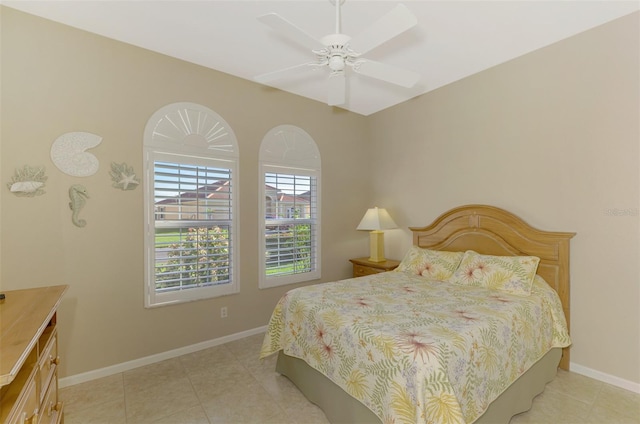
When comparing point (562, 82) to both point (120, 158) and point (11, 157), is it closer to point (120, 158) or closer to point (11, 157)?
point (120, 158)

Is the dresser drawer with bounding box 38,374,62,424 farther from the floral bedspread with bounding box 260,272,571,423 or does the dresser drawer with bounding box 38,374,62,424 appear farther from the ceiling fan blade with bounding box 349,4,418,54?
the ceiling fan blade with bounding box 349,4,418,54

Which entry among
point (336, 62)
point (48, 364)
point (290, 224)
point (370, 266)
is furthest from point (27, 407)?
point (370, 266)

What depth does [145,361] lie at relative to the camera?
2.80 metres

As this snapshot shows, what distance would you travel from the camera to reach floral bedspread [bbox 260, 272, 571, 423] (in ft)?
4.94

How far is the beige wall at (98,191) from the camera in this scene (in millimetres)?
2320

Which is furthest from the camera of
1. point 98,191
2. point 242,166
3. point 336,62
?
point 242,166

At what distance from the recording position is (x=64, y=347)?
2473 millimetres

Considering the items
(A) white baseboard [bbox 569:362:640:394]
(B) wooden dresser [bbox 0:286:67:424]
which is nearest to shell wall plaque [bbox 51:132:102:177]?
(B) wooden dresser [bbox 0:286:67:424]

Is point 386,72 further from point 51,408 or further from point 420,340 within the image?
point 51,408

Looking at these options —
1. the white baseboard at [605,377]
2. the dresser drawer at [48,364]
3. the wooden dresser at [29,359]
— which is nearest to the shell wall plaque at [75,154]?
the wooden dresser at [29,359]

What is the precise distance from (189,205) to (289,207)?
1.21 meters

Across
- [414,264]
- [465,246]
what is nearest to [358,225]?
[414,264]

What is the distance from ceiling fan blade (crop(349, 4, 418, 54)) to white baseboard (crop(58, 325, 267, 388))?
10.0 ft

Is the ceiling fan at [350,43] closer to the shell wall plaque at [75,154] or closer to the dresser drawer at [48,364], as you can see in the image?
the shell wall plaque at [75,154]
